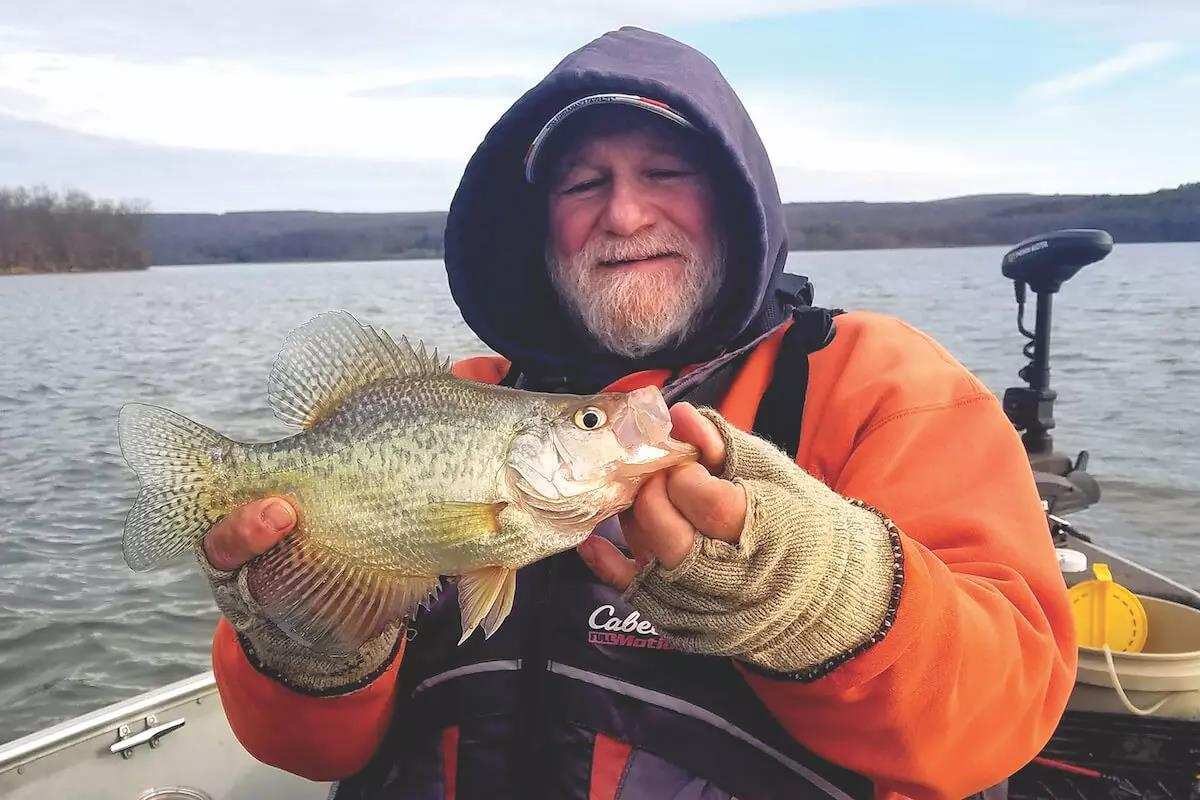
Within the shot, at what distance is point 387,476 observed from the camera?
2213 mm

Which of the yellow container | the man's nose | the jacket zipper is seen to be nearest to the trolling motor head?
the yellow container

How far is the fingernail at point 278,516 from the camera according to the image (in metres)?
2.23

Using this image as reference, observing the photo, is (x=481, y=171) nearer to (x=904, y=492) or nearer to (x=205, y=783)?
(x=904, y=492)

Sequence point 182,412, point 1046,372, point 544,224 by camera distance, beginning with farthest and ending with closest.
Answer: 1. point 182,412
2. point 1046,372
3. point 544,224

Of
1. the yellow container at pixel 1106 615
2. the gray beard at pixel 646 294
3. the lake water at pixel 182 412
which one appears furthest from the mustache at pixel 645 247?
the lake water at pixel 182 412

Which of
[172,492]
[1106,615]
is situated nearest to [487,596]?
[172,492]

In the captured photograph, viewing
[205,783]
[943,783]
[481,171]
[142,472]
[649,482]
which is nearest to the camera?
[649,482]

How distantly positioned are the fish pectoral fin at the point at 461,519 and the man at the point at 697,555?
0.95 feet

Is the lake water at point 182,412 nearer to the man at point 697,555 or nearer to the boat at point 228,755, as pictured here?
the boat at point 228,755

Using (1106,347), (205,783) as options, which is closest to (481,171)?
(205,783)

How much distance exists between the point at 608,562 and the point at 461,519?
0.38 metres

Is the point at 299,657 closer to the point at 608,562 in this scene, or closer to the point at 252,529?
the point at 252,529

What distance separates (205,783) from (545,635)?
255 centimetres

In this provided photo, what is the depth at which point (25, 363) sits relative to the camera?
24109mm
